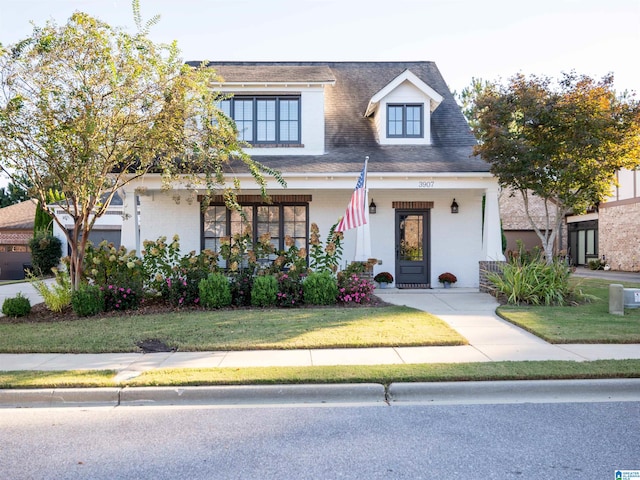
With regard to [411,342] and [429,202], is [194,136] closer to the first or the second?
[411,342]

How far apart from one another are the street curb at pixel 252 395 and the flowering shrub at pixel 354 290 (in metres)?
5.53

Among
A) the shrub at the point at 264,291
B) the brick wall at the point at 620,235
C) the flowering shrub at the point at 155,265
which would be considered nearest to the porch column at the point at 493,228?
the shrub at the point at 264,291

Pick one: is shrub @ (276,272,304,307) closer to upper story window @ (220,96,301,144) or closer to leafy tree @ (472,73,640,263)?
upper story window @ (220,96,301,144)

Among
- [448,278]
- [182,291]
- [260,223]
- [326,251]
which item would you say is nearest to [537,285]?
[448,278]

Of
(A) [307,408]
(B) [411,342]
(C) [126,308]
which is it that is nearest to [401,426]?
(A) [307,408]

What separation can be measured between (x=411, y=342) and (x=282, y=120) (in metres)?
9.14

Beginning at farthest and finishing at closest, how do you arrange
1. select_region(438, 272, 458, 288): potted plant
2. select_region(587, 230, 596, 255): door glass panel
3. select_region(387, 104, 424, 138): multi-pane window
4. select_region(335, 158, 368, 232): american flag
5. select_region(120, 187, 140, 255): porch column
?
1. select_region(587, 230, 596, 255): door glass panel
2. select_region(387, 104, 424, 138): multi-pane window
3. select_region(438, 272, 458, 288): potted plant
4. select_region(120, 187, 140, 255): porch column
5. select_region(335, 158, 368, 232): american flag

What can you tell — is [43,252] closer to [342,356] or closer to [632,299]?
[342,356]

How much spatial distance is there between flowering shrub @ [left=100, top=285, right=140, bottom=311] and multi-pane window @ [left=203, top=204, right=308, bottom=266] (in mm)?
3906

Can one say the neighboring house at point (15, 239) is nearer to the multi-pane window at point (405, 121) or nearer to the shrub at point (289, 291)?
the shrub at point (289, 291)

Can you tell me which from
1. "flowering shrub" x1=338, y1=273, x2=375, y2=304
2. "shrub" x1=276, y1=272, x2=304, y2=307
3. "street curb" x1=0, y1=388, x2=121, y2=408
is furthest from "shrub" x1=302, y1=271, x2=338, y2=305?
"street curb" x1=0, y1=388, x2=121, y2=408

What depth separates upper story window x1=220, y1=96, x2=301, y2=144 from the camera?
14062mm

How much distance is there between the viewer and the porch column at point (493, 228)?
12.8 m

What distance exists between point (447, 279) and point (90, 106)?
1003 cm
